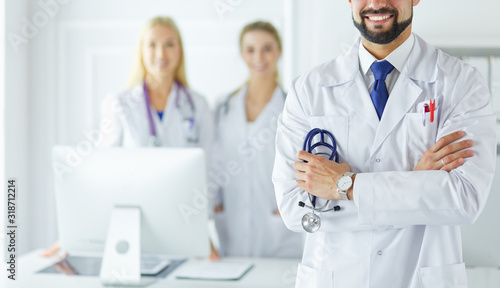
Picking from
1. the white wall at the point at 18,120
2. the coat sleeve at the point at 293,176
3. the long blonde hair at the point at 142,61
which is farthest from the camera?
the white wall at the point at 18,120

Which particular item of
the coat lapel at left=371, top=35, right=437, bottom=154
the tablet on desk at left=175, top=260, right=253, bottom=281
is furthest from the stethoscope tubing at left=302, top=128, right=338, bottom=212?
the tablet on desk at left=175, top=260, right=253, bottom=281

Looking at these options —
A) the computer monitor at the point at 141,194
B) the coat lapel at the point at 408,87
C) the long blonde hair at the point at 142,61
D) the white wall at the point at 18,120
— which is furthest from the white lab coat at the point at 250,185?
the coat lapel at the point at 408,87

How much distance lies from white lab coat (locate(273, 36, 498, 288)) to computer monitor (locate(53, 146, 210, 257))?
40 centimetres

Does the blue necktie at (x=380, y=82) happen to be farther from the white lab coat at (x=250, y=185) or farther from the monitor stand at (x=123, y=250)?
the white lab coat at (x=250, y=185)

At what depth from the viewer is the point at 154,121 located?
303 cm

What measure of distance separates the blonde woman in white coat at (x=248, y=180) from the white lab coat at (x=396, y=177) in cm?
161

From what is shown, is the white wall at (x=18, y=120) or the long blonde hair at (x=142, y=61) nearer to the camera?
the long blonde hair at (x=142, y=61)

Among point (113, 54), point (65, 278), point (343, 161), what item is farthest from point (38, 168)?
point (343, 161)

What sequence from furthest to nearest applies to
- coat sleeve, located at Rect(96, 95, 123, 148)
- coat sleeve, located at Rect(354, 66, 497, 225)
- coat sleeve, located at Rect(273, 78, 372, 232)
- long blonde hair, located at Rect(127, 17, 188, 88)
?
long blonde hair, located at Rect(127, 17, 188, 88) < coat sleeve, located at Rect(96, 95, 123, 148) < coat sleeve, located at Rect(273, 78, 372, 232) < coat sleeve, located at Rect(354, 66, 497, 225)

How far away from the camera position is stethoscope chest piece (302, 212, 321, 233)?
4.63ft

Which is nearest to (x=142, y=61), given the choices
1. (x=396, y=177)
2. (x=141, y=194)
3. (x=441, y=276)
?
(x=141, y=194)

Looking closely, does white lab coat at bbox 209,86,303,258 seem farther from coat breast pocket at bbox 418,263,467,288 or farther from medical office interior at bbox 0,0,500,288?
coat breast pocket at bbox 418,263,467,288

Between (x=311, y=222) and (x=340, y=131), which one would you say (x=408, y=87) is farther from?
(x=311, y=222)

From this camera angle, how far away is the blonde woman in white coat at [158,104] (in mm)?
2980
